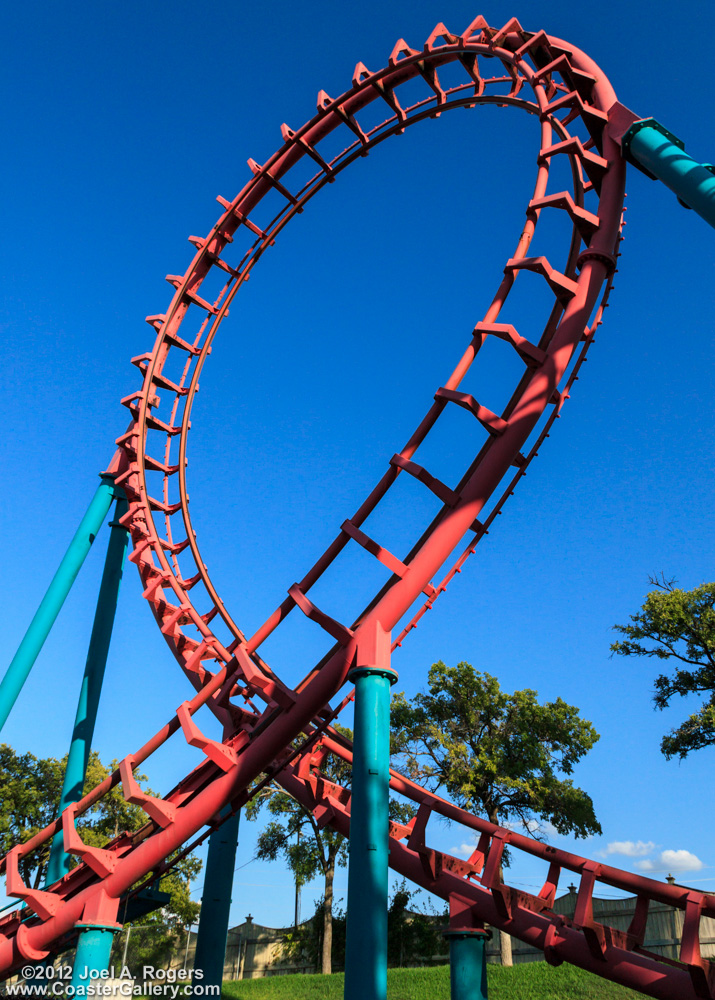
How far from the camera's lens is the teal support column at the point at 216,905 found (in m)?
7.80

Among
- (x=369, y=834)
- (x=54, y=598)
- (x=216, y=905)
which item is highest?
(x=54, y=598)

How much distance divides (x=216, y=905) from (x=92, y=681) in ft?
9.76

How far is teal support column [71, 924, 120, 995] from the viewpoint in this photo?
251 inches

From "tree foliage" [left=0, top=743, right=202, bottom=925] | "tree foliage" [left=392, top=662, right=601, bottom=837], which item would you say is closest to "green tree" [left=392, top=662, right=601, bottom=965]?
"tree foliage" [left=392, top=662, right=601, bottom=837]

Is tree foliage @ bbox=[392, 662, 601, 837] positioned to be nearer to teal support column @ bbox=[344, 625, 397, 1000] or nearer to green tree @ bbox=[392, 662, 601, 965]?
green tree @ bbox=[392, 662, 601, 965]

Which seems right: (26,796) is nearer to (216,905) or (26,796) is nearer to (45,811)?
(45,811)

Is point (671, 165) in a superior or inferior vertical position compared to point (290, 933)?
superior

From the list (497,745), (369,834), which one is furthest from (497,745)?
(369,834)

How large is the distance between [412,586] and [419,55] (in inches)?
263

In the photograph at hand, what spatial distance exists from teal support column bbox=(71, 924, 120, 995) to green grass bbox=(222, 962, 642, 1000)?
34.4ft

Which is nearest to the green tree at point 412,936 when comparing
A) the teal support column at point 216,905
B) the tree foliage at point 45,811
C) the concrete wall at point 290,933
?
the concrete wall at point 290,933

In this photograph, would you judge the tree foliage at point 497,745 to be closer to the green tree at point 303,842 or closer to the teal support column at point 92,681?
the green tree at point 303,842

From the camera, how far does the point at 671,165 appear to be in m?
4.97

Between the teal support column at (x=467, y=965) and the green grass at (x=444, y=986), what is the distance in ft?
28.2
